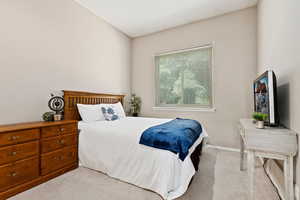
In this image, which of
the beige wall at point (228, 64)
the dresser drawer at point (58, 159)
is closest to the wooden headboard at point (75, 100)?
the dresser drawer at point (58, 159)

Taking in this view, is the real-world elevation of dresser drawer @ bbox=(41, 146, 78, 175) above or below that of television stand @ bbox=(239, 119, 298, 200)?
below

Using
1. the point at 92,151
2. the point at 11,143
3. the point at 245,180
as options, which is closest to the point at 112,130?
the point at 92,151

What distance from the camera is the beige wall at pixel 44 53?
2064 mm

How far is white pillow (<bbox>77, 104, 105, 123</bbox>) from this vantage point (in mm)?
2729

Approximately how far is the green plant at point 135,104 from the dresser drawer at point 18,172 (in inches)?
107

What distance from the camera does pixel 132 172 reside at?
1.87 metres

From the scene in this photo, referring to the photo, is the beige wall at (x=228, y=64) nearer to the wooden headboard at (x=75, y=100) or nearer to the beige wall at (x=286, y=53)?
the beige wall at (x=286, y=53)

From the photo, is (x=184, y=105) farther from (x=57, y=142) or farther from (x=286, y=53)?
(x=57, y=142)

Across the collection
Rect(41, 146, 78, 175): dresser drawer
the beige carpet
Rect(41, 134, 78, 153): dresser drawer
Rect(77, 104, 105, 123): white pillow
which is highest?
Rect(77, 104, 105, 123): white pillow

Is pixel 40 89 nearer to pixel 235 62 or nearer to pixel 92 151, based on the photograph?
pixel 92 151

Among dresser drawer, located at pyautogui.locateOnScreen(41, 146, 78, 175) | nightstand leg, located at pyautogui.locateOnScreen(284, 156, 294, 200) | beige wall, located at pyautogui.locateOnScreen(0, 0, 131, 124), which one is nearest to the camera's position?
nightstand leg, located at pyautogui.locateOnScreen(284, 156, 294, 200)

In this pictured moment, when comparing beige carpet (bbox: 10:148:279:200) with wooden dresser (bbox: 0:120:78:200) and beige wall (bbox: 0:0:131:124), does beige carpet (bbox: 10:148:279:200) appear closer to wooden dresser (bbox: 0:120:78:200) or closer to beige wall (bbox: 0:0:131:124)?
wooden dresser (bbox: 0:120:78:200)

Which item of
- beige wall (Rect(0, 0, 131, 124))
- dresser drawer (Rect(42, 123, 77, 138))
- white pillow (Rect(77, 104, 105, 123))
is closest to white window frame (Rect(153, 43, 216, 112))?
beige wall (Rect(0, 0, 131, 124))

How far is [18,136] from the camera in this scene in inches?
66.8
